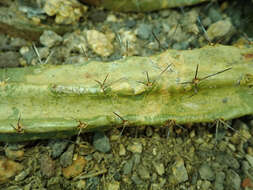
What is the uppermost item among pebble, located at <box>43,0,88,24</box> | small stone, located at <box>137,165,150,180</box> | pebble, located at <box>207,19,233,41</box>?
pebble, located at <box>43,0,88,24</box>

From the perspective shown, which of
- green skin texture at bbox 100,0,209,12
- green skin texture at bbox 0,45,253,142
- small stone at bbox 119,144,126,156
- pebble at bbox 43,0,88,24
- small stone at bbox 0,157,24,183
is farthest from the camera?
green skin texture at bbox 100,0,209,12

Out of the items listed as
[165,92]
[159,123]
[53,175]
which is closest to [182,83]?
[165,92]

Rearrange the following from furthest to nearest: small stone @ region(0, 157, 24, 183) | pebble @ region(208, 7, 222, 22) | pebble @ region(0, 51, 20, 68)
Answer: pebble @ region(208, 7, 222, 22) < pebble @ region(0, 51, 20, 68) < small stone @ region(0, 157, 24, 183)

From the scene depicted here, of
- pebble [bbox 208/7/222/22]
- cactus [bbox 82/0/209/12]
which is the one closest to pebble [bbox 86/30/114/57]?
cactus [bbox 82/0/209/12]

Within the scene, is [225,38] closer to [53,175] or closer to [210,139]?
[210,139]

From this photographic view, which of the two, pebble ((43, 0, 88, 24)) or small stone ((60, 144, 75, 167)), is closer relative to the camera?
small stone ((60, 144, 75, 167))

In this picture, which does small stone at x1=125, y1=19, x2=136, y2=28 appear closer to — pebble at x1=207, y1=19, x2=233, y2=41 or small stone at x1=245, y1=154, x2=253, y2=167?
pebble at x1=207, y1=19, x2=233, y2=41

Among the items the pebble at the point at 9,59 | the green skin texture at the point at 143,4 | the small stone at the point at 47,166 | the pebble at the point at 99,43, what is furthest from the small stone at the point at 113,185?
the green skin texture at the point at 143,4

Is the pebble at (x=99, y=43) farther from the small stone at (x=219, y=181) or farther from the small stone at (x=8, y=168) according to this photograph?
the small stone at (x=219, y=181)
